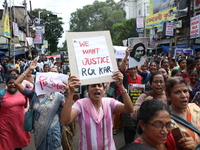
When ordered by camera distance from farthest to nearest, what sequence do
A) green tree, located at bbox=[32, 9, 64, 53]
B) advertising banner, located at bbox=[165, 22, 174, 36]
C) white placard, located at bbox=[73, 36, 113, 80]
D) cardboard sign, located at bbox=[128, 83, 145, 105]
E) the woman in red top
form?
1. green tree, located at bbox=[32, 9, 64, 53]
2. advertising banner, located at bbox=[165, 22, 174, 36]
3. cardboard sign, located at bbox=[128, 83, 145, 105]
4. the woman in red top
5. white placard, located at bbox=[73, 36, 113, 80]

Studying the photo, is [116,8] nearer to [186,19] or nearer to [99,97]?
[186,19]

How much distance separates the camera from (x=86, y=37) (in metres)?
2.22

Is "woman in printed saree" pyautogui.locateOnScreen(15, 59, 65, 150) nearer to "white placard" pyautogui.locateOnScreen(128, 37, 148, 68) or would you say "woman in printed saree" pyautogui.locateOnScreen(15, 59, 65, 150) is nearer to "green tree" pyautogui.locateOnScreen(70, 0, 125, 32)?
"white placard" pyautogui.locateOnScreen(128, 37, 148, 68)

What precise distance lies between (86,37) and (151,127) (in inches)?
45.1

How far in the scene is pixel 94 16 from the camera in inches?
1891

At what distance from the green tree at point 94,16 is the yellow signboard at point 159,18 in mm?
16977

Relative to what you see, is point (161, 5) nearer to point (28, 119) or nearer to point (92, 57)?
point (28, 119)

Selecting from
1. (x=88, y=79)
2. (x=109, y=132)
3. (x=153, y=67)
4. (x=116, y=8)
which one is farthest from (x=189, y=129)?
(x=116, y=8)

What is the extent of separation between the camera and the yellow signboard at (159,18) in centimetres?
2382

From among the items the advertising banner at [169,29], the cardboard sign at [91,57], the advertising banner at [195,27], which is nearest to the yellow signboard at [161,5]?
the advertising banner at [169,29]

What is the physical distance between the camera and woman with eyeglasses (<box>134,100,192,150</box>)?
1.61 meters

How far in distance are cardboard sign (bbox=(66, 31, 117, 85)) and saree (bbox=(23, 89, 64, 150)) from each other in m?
1.28

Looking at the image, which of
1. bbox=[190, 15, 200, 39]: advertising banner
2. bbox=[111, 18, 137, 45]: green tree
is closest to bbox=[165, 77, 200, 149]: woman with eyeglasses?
bbox=[190, 15, 200, 39]: advertising banner

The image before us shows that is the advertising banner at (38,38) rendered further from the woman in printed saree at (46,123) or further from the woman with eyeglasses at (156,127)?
the woman with eyeglasses at (156,127)
